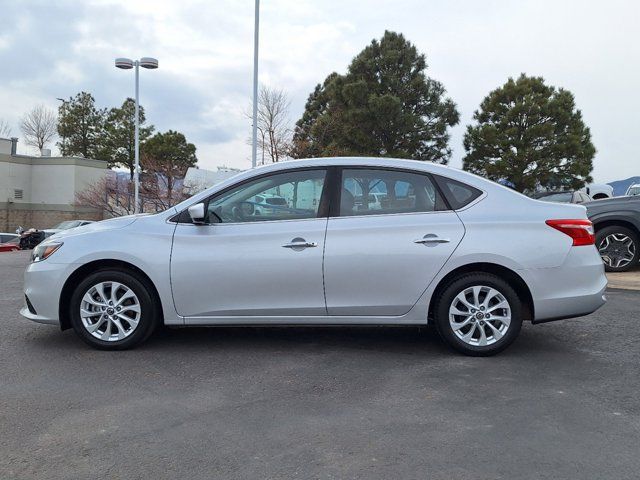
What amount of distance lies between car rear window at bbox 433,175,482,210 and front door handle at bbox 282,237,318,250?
47.5 inches

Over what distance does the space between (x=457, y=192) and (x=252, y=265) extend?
1.85 metres

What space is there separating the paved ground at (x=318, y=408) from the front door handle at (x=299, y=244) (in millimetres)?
942

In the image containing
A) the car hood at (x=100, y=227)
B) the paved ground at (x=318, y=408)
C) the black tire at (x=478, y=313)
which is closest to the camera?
the paved ground at (x=318, y=408)

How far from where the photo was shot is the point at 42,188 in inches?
1806

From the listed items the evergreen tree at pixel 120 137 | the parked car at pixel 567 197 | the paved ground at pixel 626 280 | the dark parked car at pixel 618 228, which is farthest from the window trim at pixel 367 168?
the evergreen tree at pixel 120 137

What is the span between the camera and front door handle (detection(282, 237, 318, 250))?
185 inches

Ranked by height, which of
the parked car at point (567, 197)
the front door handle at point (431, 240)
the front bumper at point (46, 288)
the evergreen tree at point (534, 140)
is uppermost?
the evergreen tree at point (534, 140)

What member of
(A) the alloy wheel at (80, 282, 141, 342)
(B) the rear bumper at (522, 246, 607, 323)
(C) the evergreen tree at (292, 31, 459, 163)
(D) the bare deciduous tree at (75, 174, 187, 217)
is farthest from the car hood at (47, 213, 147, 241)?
(D) the bare deciduous tree at (75, 174, 187, 217)

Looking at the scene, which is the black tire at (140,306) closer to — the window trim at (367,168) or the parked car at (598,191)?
the window trim at (367,168)

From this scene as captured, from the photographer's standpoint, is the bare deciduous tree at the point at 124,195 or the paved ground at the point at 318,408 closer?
the paved ground at the point at 318,408

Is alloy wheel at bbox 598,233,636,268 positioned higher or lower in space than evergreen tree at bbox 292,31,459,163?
lower

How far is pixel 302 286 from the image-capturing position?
4.70 m

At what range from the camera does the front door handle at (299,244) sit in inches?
185

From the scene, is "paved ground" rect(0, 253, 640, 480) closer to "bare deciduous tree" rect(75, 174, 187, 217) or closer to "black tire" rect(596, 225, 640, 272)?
"black tire" rect(596, 225, 640, 272)
